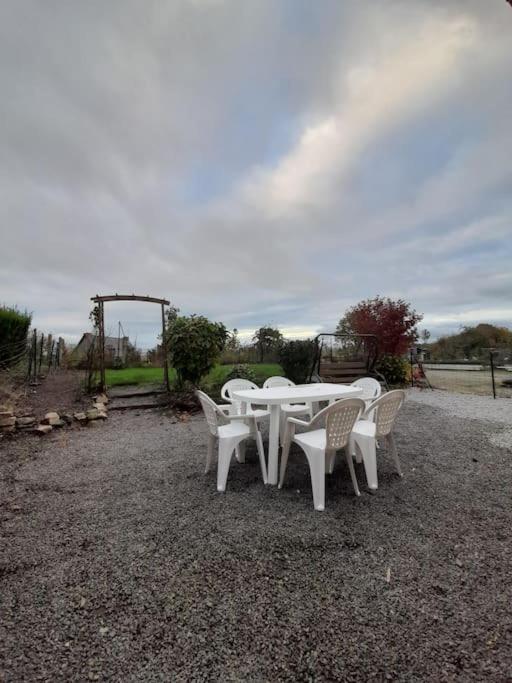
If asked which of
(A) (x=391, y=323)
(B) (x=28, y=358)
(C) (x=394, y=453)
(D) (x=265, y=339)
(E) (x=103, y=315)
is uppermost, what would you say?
(E) (x=103, y=315)

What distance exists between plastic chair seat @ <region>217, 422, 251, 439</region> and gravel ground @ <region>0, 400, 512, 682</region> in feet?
1.52

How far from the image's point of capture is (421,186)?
6.16 meters

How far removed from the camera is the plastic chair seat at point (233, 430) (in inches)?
113

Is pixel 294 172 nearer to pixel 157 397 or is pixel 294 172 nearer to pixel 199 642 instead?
pixel 157 397

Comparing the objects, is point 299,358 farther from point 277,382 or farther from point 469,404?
point 469,404

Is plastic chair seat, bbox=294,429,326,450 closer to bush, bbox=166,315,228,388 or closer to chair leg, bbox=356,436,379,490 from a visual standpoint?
chair leg, bbox=356,436,379,490

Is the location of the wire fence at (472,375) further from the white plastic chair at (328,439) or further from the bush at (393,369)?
the white plastic chair at (328,439)

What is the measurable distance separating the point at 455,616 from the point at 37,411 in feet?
18.8

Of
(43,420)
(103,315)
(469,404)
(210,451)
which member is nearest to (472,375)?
(469,404)

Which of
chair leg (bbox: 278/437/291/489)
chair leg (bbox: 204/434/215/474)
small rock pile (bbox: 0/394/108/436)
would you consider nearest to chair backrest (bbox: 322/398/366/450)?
chair leg (bbox: 278/437/291/489)

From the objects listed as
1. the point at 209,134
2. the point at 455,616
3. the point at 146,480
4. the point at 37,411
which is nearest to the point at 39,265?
the point at 37,411

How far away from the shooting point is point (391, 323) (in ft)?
32.2

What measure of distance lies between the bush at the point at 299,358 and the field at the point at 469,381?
397 cm

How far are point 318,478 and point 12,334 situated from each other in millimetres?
6541
